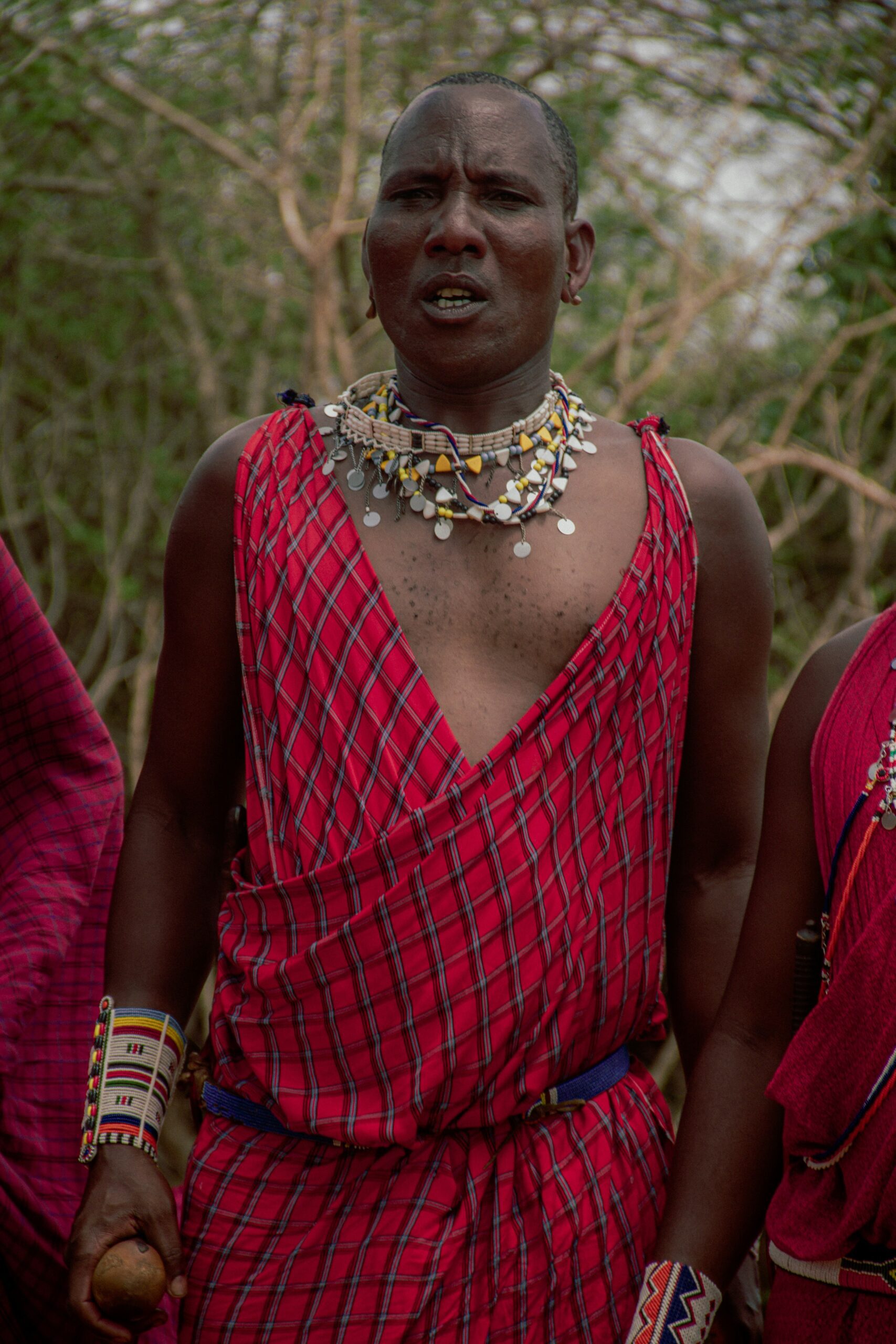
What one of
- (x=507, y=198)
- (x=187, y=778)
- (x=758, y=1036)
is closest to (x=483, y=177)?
(x=507, y=198)

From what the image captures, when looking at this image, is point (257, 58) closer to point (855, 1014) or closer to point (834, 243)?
point (834, 243)

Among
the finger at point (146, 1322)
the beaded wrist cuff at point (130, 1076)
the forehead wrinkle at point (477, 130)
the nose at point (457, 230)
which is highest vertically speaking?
the forehead wrinkle at point (477, 130)

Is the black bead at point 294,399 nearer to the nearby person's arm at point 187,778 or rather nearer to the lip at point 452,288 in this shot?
the nearby person's arm at point 187,778

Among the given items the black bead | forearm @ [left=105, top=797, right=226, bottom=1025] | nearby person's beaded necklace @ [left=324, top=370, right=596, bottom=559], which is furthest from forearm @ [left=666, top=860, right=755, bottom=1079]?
the black bead

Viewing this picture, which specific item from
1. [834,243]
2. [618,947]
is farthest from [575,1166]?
[834,243]

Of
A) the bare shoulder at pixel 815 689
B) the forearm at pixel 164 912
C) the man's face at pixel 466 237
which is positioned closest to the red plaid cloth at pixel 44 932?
the forearm at pixel 164 912

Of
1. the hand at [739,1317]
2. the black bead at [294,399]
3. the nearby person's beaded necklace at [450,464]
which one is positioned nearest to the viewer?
the hand at [739,1317]

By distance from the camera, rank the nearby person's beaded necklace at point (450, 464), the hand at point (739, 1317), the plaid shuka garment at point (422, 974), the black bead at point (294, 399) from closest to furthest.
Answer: the plaid shuka garment at point (422, 974) → the hand at point (739, 1317) → the nearby person's beaded necklace at point (450, 464) → the black bead at point (294, 399)

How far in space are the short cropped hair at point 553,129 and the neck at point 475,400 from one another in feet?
0.81

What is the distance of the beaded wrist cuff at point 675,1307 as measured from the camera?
1.58 meters

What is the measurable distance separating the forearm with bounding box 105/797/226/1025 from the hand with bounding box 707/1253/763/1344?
2.79 feet

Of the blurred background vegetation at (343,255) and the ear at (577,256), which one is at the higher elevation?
the ear at (577,256)

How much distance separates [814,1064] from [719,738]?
618 mm

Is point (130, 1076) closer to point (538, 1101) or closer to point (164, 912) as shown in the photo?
point (164, 912)
